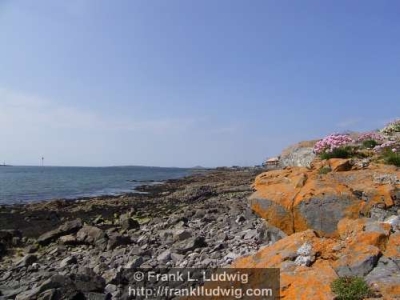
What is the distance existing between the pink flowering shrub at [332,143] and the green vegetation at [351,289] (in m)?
8.51

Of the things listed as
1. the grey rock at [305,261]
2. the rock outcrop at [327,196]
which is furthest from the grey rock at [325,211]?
the grey rock at [305,261]

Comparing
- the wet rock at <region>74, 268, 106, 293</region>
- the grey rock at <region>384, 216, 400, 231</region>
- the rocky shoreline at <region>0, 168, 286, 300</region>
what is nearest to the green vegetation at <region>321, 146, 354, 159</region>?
the rocky shoreline at <region>0, 168, 286, 300</region>

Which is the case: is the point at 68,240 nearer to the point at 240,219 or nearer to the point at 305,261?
the point at 240,219

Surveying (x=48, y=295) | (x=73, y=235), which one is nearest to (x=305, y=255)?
(x=48, y=295)

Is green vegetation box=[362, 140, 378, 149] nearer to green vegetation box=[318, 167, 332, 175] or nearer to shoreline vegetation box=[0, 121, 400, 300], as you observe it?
shoreline vegetation box=[0, 121, 400, 300]

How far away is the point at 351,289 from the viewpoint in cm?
479

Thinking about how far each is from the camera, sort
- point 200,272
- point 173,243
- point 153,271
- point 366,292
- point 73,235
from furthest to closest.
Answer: point 73,235 < point 173,243 < point 153,271 < point 200,272 < point 366,292

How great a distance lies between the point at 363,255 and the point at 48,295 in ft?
24.9

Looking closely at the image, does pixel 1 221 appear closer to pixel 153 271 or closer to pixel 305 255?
pixel 153 271

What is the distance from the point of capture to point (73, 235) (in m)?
18.0

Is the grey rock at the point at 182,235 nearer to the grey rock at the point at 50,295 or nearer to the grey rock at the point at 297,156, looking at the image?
the grey rock at the point at 50,295

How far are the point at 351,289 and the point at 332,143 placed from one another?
9262 mm

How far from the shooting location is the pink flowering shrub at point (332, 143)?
1324 cm

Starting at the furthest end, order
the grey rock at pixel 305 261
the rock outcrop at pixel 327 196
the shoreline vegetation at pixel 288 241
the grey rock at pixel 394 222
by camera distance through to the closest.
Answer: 1. the rock outcrop at pixel 327 196
2. the grey rock at pixel 394 222
3. the grey rock at pixel 305 261
4. the shoreline vegetation at pixel 288 241
